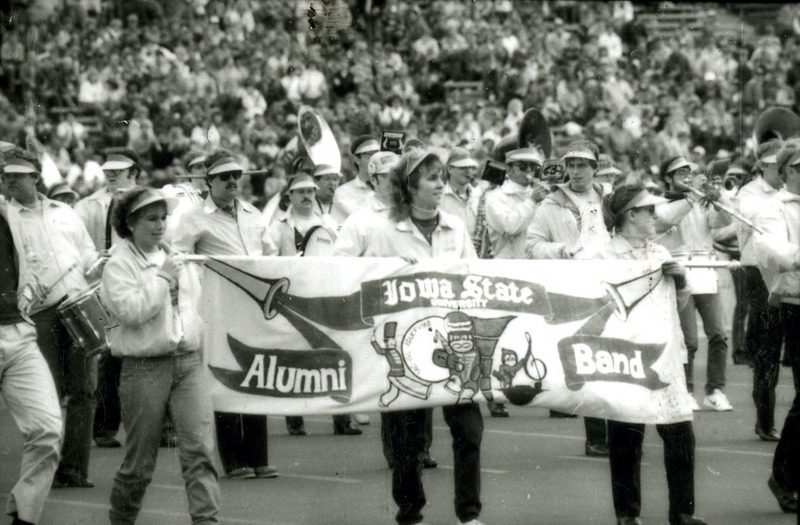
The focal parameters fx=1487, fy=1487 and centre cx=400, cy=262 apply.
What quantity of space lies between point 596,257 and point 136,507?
2.91m

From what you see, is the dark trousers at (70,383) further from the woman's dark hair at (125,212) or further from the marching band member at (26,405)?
the woman's dark hair at (125,212)

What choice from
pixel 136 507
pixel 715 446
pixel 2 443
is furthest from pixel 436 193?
pixel 2 443

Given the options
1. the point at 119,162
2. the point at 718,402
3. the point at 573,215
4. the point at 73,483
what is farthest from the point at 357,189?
the point at 73,483

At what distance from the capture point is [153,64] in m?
25.1

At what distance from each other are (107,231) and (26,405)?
3775mm

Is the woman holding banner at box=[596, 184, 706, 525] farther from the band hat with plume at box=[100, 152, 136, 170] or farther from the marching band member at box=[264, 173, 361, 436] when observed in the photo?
the band hat with plume at box=[100, 152, 136, 170]

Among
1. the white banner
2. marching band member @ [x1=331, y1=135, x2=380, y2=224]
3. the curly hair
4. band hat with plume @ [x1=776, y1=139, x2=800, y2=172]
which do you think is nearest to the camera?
the white banner

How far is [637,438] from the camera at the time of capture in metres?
7.59

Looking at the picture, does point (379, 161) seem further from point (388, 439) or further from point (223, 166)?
point (388, 439)

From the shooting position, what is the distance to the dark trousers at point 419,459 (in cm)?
→ 741

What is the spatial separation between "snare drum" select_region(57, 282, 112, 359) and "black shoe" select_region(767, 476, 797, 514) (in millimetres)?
3829

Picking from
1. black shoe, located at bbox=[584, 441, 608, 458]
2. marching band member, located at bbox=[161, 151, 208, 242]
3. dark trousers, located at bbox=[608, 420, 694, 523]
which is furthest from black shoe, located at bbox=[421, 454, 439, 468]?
marching band member, located at bbox=[161, 151, 208, 242]

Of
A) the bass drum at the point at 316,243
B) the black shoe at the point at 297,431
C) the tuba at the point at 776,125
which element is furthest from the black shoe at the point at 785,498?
the tuba at the point at 776,125

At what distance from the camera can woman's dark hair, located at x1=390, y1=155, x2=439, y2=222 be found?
7895 mm
